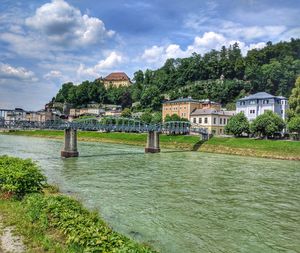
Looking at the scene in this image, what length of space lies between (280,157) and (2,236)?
52.8 m

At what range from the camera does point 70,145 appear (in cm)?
5266

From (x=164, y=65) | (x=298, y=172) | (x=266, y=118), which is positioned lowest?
(x=298, y=172)

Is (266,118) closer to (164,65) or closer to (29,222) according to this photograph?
(29,222)

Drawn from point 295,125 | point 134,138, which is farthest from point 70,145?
point 295,125

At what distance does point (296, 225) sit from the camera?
56.4 ft

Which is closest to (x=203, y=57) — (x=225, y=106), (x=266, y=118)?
(x=225, y=106)

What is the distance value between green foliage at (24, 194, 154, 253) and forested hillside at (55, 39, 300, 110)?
11221 cm

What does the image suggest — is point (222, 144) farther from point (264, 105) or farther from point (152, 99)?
point (152, 99)

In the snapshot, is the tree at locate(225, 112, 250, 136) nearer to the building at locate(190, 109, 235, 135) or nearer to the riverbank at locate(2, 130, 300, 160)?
the riverbank at locate(2, 130, 300, 160)

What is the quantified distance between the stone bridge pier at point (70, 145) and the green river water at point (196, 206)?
16302 mm

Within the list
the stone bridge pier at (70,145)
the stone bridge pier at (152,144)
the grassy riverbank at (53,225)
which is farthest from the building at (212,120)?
the grassy riverbank at (53,225)

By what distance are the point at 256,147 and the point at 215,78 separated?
88114 mm

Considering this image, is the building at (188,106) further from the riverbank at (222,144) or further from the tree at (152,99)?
the tree at (152,99)

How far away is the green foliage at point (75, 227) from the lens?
9328 millimetres
